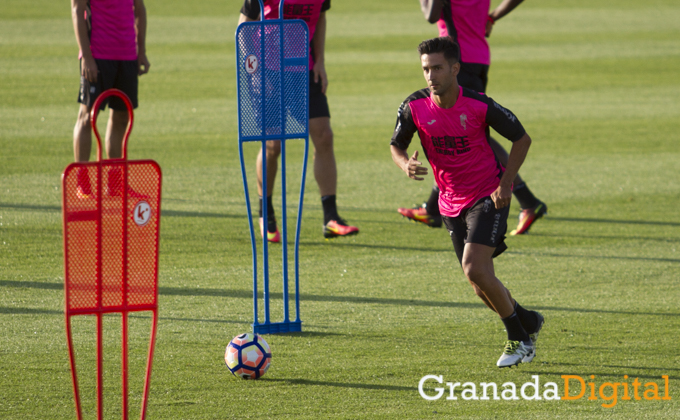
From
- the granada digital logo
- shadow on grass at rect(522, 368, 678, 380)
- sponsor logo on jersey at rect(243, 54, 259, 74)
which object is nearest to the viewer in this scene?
A: the granada digital logo

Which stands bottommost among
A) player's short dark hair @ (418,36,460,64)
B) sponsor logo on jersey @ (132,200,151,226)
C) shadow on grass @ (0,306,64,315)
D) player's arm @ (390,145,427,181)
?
shadow on grass @ (0,306,64,315)

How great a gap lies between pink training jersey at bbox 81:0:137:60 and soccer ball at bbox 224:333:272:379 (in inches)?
163

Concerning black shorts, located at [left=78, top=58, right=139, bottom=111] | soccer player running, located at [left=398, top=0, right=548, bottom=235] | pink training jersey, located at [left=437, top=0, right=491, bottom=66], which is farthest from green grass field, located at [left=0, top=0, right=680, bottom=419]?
pink training jersey, located at [left=437, top=0, right=491, bottom=66]

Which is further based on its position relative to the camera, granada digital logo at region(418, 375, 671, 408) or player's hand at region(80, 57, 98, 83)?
player's hand at region(80, 57, 98, 83)

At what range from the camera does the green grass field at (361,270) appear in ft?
14.2

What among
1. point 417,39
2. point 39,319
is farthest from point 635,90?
point 39,319

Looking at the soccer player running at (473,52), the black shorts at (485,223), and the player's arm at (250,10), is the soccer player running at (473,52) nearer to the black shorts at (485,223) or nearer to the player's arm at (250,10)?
the player's arm at (250,10)

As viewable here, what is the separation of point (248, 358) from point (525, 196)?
12.5 ft

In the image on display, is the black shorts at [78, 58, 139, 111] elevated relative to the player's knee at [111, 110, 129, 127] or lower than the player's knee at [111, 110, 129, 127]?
elevated

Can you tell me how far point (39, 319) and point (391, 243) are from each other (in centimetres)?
304

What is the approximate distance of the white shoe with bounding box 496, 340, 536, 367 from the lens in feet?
15.3

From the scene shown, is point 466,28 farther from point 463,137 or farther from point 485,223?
point 485,223

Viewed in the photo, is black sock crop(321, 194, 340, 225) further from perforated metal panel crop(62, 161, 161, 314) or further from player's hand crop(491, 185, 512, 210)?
perforated metal panel crop(62, 161, 161, 314)

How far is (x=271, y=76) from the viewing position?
4.99 metres
